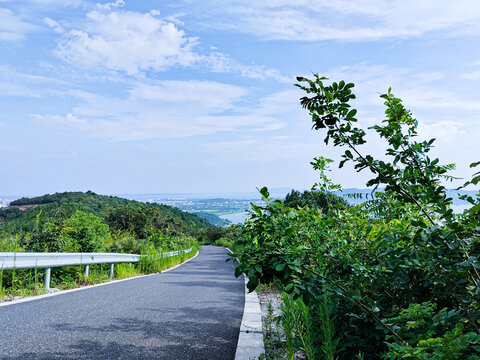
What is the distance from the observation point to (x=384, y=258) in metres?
2.77

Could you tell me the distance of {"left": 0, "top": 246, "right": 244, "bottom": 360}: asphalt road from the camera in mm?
3354

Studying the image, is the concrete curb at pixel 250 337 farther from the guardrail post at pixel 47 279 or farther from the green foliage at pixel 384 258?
the guardrail post at pixel 47 279

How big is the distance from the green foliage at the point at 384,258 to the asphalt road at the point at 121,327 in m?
1.49

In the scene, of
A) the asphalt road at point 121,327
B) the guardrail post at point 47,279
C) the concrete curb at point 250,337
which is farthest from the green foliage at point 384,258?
the guardrail post at point 47,279

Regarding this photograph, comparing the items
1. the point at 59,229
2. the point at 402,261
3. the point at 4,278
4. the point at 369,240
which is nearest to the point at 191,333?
the point at 369,240

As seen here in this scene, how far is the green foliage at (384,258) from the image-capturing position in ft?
6.47

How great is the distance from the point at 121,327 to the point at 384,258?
327 cm

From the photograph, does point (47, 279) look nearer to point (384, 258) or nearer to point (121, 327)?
point (121, 327)

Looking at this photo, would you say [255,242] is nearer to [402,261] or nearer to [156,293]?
[402,261]

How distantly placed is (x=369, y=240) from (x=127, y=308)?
3984 mm

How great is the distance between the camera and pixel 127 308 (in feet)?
17.1

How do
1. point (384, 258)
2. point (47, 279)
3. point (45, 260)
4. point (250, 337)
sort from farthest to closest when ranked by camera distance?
point (47, 279) < point (45, 260) < point (250, 337) < point (384, 258)

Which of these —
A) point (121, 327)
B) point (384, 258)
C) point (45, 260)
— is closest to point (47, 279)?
point (45, 260)

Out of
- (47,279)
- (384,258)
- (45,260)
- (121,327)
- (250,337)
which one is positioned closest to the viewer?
(384,258)
